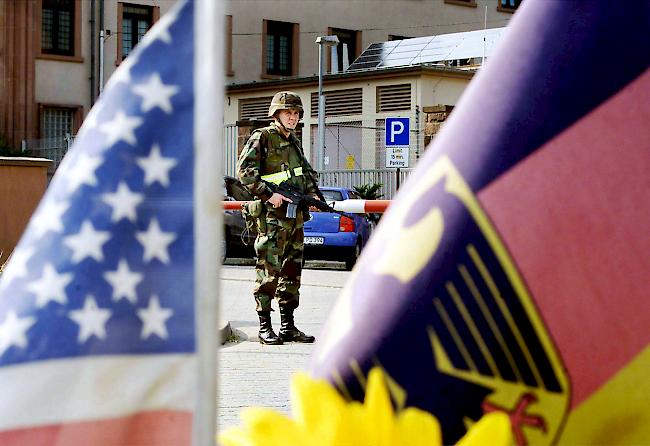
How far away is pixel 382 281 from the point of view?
166 cm

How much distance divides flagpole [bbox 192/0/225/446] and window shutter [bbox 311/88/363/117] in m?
31.3

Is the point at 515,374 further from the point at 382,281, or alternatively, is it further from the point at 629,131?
the point at 629,131

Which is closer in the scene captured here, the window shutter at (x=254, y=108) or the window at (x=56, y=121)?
the window shutter at (x=254, y=108)

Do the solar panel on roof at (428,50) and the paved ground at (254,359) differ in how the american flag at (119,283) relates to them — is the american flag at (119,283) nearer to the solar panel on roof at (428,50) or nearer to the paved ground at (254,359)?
the paved ground at (254,359)

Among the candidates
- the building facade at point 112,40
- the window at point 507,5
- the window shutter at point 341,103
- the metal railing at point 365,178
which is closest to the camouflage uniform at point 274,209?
the metal railing at point 365,178

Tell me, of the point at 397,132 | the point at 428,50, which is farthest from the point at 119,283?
the point at 428,50

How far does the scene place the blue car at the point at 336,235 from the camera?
21906 millimetres

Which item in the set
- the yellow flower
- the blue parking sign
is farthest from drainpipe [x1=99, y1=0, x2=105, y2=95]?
the yellow flower

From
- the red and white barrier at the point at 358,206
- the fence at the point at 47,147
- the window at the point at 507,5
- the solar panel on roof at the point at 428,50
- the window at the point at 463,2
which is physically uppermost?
the window at the point at 507,5

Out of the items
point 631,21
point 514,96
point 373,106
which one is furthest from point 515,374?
point 373,106

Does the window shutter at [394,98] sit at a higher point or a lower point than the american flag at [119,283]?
higher

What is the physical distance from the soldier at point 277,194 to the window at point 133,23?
28282mm

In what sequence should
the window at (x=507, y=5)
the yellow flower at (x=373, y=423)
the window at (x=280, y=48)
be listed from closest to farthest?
the yellow flower at (x=373, y=423)
the window at (x=280, y=48)
the window at (x=507, y=5)

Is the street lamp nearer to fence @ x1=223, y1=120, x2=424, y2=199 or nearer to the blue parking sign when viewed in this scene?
fence @ x1=223, y1=120, x2=424, y2=199
